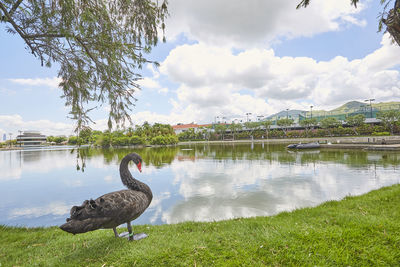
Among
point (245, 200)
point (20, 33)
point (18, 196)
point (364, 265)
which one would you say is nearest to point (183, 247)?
point (364, 265)

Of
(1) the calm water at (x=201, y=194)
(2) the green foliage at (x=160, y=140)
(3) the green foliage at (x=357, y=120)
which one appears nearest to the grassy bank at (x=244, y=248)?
(1) the calm water at (x=201, y=194)

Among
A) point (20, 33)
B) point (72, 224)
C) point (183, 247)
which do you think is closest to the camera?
point (72, 224)

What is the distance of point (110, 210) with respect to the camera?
2883 mm

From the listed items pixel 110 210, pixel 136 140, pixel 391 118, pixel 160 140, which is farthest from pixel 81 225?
pixel 391 118

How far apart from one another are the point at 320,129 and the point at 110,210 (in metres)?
78.4

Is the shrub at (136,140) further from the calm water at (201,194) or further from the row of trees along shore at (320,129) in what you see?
the calm water at (201,194)

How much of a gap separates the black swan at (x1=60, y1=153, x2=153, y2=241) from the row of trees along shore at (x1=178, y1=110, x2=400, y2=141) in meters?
63.4

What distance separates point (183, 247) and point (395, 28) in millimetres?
6140

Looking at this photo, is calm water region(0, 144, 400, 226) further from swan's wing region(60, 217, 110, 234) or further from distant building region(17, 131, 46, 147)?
distant building region(17, 131, 46, 147)

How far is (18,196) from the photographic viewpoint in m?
10.5

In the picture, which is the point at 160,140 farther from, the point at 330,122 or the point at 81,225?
the point at 81,225

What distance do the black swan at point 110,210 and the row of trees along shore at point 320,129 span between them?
63414 mm

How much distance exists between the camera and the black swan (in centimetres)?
261

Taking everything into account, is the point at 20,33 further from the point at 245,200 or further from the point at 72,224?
the point at 245,200
